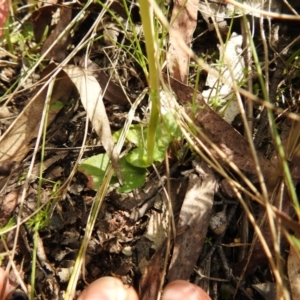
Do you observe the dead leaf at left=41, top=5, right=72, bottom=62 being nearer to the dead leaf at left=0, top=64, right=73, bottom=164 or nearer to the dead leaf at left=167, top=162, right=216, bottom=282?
the dead leaf at left=0, top=64, right=73, bottom=164

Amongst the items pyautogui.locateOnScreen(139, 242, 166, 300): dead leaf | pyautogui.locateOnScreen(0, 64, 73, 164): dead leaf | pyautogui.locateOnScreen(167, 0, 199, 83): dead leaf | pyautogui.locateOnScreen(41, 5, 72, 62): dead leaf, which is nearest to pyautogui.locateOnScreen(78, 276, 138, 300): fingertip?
pyautogui.locateOnScreen(139, 242, 166, 300): dead leaf

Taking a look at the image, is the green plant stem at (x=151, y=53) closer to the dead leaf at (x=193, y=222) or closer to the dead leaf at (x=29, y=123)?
the dead leaf at (x=193, y=222)

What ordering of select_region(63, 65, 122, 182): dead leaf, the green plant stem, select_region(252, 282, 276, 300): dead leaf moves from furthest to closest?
1. select_region(63, 65, 122, 182): dead leaf
2. select_region(252, 282, 276, 300): dead leaf
3. the green plant stem

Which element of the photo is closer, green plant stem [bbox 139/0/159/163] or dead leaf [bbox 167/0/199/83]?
green plant stem [bbox 139/0/159/163]

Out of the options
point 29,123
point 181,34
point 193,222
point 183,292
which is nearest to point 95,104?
point 29,123

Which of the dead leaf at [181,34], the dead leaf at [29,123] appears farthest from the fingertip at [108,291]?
the dead leaf at [181,34]

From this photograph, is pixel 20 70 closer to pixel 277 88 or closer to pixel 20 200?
pixel 20 200

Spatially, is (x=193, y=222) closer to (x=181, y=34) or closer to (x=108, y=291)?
(x=108, y=291)
